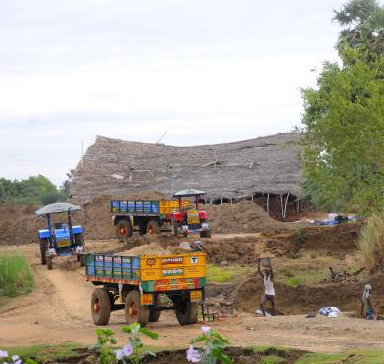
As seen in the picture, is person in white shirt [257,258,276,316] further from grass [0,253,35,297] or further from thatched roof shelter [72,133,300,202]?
thatched roof shelter [72,133,300,202]

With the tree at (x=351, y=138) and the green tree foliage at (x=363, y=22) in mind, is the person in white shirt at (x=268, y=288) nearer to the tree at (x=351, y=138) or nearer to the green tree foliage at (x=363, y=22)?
the tree at (x=351, y=138)

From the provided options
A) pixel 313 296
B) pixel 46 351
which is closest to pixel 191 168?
pixel 313 296

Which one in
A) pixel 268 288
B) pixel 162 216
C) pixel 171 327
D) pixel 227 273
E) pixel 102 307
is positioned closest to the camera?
pixel 171 327

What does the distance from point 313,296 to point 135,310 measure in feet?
21.8

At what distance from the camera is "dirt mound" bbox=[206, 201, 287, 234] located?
4756cm

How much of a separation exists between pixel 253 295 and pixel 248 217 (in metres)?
23.1

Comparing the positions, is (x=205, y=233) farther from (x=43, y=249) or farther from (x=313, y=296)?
(x=313, y=296)

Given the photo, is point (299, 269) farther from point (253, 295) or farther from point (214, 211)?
point (214, 211)

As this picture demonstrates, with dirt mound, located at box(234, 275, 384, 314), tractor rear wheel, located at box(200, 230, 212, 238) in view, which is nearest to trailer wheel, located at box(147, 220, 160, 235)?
tractor rear wheel, located at box(200, 230, 212, 238)

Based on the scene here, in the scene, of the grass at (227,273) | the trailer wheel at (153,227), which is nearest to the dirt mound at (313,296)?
the grass at (227,273)

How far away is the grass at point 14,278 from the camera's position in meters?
27.4

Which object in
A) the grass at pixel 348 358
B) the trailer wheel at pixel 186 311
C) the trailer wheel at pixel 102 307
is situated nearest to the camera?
the grass at pixel 348 358

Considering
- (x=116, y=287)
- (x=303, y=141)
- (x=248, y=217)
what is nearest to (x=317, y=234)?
(x=303, y=141)

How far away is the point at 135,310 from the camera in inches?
773
